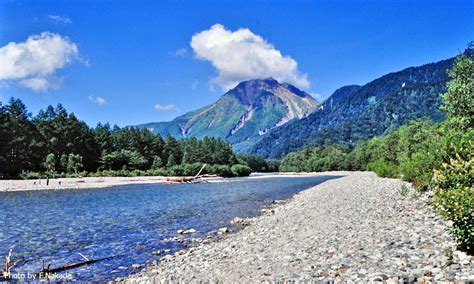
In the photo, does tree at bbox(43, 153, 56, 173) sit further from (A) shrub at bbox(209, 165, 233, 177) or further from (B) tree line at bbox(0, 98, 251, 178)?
(A) shrub at bbox(209, 165, 233, 177)

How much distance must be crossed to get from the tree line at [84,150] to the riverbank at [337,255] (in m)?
92.6

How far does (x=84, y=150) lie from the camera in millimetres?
121500

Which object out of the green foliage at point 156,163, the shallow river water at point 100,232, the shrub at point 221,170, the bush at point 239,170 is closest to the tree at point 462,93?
the shallow river water at point 100,232

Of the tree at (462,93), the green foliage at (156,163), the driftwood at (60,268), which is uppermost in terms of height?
the tree at (462,93)

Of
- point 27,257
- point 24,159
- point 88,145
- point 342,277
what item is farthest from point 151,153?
point 342,277

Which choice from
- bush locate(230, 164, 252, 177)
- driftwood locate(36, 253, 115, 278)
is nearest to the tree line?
bush locate(230, 164, 252, 177)

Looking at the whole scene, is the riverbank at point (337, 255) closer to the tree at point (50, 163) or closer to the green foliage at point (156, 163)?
→ the tree at point (50, 163)

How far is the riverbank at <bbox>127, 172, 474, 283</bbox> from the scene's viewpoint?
9.70 meters

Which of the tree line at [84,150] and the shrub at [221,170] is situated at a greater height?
the tree line at [84,150]

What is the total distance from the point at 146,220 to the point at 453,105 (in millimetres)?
33229

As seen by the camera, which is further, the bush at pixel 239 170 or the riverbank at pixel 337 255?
the bush at pixel 239 170

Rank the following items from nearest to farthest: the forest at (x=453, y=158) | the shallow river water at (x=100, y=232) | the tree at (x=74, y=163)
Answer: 1. the forest at (x=453, y=158)
2. the shallow river water at (x=100, y=232)
3. the tree at (x=74, y=163)

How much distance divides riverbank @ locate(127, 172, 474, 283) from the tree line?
9262 cm

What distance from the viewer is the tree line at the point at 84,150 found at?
98.7 m
